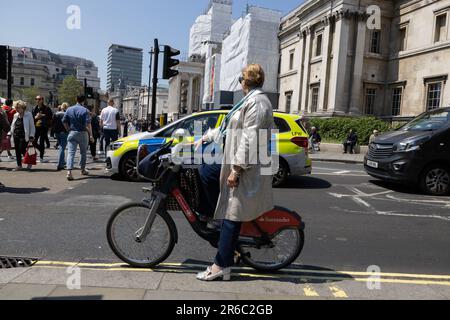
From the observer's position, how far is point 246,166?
351 centimetres

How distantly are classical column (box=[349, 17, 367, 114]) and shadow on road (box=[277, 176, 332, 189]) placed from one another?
21.7 m

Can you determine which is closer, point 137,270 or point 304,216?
point 137,270

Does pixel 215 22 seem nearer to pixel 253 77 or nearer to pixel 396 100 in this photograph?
pixel 396 100

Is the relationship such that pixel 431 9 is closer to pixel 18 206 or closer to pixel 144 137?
pixel 144 137

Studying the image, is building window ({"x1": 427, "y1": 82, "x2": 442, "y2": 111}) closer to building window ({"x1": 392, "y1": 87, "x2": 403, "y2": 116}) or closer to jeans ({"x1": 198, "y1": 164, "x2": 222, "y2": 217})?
building window ({"x1": 392, "y1": 87, "x2": 403, "y2": 116})

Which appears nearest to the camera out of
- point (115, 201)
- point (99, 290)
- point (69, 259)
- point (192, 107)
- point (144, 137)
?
point (99, 290)

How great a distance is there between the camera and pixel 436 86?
90.6 ft

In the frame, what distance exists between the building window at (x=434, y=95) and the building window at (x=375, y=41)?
5.88 meters

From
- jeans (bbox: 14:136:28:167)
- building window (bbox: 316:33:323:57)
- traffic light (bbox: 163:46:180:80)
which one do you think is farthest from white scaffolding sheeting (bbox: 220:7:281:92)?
jeans (bbox: 14:136:28:167)

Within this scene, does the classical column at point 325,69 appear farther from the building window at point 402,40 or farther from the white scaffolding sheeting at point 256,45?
the white scaffolding sheeting at point 256,45

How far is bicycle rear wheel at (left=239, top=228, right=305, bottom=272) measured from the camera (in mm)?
4066

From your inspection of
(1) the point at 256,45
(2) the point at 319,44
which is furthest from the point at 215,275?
(1) the point at 256,45
